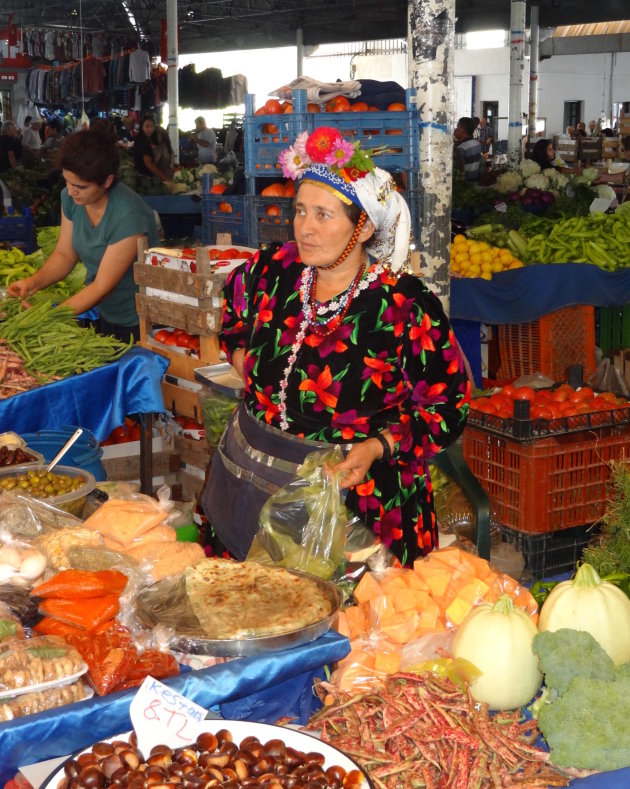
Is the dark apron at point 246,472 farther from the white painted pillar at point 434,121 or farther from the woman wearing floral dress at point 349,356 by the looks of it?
the white painted pillar at point 434,121

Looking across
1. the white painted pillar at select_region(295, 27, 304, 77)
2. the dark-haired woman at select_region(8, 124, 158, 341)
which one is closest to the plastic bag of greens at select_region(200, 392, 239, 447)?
the dark-haired woman at select_region(8, 124, 158, 341)

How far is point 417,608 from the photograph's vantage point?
2129 millimetres

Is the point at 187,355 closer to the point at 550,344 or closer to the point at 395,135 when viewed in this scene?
the point at 395,135

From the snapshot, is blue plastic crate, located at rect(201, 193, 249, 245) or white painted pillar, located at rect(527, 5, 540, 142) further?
white painted pillar, located at rect(527, 5, 540, 142)

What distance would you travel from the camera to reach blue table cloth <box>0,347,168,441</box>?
162 inches

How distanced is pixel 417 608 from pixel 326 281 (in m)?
1.07

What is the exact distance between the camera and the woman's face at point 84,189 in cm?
475

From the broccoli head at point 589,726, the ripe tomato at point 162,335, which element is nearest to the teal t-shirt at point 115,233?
the ripe tomato at point 162,335

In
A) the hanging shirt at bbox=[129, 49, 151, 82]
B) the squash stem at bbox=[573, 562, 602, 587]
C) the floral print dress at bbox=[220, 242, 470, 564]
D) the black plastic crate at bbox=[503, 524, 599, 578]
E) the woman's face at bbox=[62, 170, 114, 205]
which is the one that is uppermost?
the hanging shirt at bbox=[129, 49, 151, 82]

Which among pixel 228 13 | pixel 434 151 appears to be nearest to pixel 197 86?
pixel 228 13

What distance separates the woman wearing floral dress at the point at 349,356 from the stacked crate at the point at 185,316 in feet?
6.04

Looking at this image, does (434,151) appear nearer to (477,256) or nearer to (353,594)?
(477,256)

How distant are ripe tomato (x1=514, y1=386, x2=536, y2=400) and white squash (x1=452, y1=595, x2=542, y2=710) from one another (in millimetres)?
2946

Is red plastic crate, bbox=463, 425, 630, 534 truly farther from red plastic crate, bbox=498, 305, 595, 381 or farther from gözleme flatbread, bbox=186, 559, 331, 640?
red plastic crate, bbox=498, 305, 595, 381
